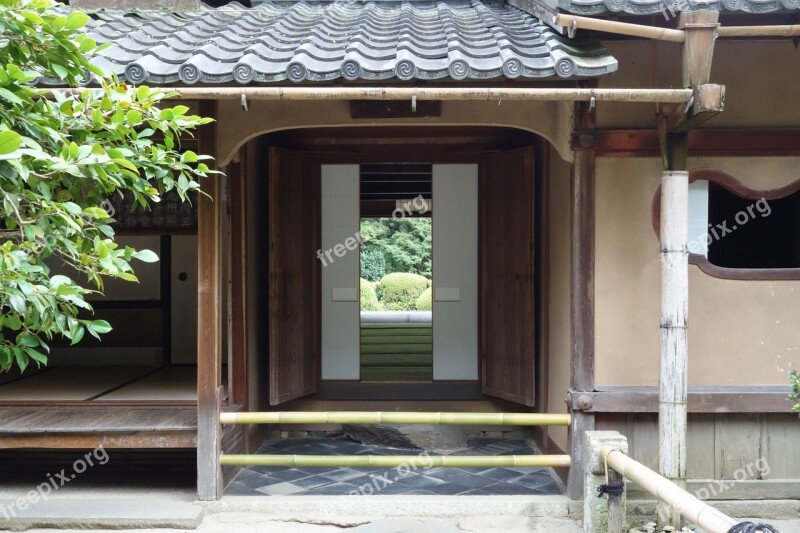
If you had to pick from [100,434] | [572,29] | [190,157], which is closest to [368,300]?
[100,434]

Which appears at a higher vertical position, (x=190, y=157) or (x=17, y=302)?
(x=190, y=157)

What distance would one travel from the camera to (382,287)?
73.0 ft

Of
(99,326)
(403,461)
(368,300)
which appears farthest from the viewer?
(368,300)

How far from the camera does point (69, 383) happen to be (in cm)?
664

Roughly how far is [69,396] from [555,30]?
199 inches

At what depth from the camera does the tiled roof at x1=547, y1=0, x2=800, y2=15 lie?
3922 mm

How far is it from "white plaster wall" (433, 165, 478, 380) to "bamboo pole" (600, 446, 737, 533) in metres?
3.20

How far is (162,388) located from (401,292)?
15.7 metres

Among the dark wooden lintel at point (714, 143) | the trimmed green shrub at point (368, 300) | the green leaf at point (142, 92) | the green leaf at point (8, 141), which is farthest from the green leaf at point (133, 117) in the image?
the trimmed green shrub at point (368, 300)

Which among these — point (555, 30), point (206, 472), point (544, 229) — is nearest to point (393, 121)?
point (555, 30)

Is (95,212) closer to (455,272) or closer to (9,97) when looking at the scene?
(9,97)

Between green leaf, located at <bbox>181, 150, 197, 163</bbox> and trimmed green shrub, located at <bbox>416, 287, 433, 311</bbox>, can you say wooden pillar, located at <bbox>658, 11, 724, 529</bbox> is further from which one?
trimmed green shrub, located at <bbox>416, 287, 433, 311</bbox>

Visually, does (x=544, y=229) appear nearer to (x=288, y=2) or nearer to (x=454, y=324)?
(x=454, y=324)

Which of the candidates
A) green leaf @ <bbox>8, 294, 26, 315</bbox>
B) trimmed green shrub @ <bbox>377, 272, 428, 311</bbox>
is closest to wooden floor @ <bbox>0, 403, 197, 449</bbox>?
green leaf @ <bbox>8, 294, 26, 315</bbox>
